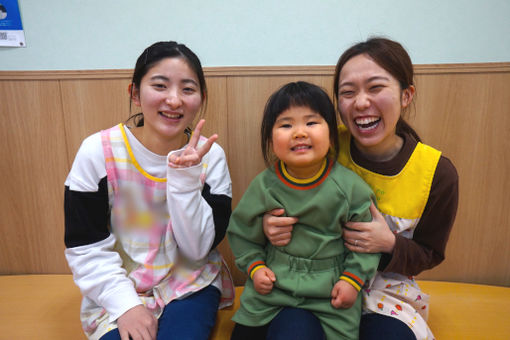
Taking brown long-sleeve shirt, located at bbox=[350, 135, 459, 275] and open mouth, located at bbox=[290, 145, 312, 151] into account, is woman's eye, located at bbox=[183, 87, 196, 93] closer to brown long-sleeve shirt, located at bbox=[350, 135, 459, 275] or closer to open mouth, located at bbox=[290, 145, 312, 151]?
open mouth, located at bbox=[290, 145, 312, 151]

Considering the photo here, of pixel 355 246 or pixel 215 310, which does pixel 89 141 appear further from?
pixel 355 246

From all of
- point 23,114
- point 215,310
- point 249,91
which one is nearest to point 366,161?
point 249,91

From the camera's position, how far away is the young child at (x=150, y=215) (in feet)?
2.90

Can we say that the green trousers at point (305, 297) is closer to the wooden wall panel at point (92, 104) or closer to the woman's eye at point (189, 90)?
the woman's eye at point (189, 90)

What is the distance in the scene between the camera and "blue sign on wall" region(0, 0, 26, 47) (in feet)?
4.15

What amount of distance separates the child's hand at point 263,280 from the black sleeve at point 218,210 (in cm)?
21

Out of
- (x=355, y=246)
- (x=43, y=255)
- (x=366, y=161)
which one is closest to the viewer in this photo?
(x=355, y=246)

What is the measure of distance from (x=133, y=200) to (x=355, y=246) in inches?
26.7

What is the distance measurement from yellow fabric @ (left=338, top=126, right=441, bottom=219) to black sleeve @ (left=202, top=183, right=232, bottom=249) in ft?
1.53

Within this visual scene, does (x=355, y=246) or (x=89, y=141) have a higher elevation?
(x=89, y=141)

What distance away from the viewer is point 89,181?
0.92 metres

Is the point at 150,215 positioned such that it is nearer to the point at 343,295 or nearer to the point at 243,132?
the point at 243,132

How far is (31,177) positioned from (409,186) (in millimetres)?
1486

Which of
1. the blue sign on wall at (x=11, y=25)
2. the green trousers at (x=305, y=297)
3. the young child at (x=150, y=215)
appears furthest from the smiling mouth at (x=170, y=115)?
the blue sign on wall at (x=11, y=25)
